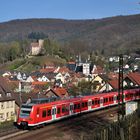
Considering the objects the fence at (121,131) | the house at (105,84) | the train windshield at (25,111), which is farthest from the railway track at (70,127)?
the house at (105,84)

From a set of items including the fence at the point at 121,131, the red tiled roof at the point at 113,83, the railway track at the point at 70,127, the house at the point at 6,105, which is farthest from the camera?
the red tiled roof at the point at 113,83

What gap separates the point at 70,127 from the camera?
35.0 metres

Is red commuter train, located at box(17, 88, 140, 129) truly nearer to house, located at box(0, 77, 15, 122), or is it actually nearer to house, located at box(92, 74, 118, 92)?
house, located at box(0, 77, 15, 122)

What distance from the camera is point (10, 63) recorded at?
19625cm

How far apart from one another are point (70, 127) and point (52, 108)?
2.24 metres

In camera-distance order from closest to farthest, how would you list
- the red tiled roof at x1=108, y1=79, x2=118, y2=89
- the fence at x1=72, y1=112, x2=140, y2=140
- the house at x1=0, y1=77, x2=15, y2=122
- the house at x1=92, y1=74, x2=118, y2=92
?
the fence at x1=72, y1=112, x2=140, y2=140, the house at x1=0, y1=77, x2=15, y2=122, the house at x1=92, y1=74, x2=118, y2=92, the red tiled roof at x1=108, y1=79, x2=118, y2=89

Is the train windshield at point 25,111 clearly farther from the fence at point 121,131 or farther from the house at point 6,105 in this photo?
the house at point 6,105

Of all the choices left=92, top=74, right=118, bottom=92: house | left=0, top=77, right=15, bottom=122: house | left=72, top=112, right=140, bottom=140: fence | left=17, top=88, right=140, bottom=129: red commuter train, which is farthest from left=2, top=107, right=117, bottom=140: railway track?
left=92, top=74, right=118, bottom=92: house

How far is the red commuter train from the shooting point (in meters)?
33.1

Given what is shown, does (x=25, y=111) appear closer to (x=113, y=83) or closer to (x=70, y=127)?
(x=70, y=127)

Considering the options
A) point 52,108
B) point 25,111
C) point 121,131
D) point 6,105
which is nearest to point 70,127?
point 52,108

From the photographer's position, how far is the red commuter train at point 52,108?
33125 mm

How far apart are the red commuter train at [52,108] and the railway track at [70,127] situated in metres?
0.58

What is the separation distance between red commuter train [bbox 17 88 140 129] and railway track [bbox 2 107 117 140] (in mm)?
583
